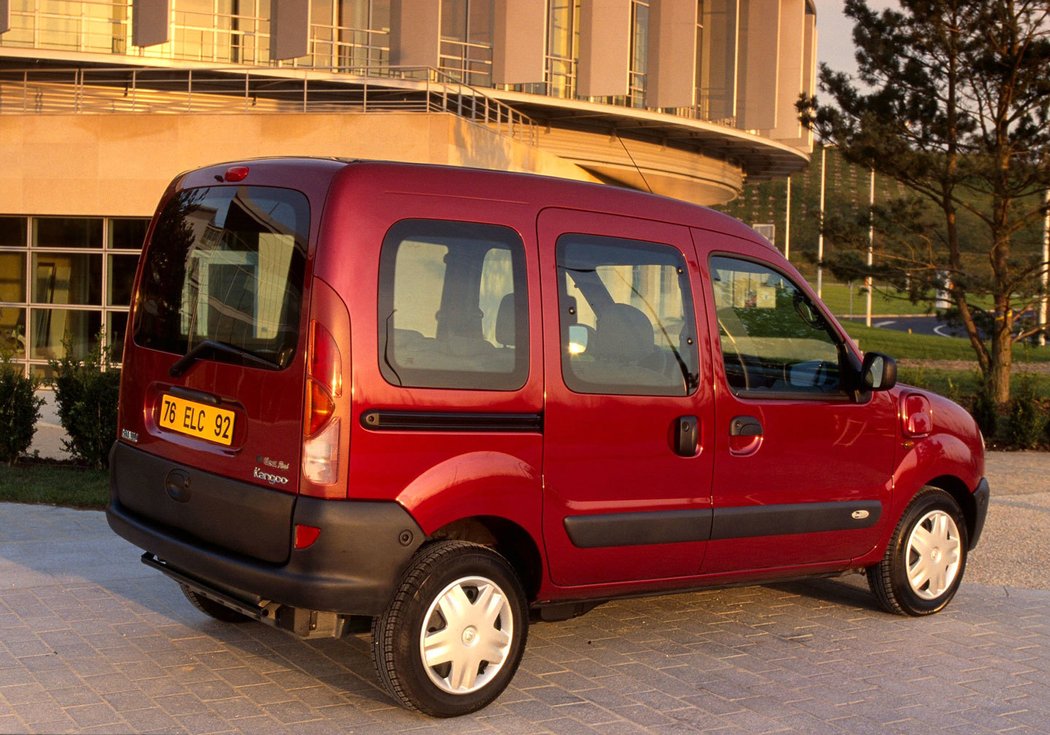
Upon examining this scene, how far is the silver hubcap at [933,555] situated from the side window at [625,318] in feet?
6.46

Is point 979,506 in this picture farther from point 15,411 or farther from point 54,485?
point 15,411

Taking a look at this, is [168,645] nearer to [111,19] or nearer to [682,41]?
[111,19]

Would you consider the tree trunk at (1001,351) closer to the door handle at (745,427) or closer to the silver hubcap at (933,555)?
the silver hubcap at (933,555)

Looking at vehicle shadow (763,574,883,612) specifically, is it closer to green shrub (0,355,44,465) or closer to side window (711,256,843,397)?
side window (711,256,843,397)

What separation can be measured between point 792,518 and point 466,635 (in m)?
1.89

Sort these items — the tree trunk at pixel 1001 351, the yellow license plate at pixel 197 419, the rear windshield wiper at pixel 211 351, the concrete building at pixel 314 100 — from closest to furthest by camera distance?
1. the rear windshield wiper at pixel 211 351
2. the yellow license plate at pixel 197 419
3. the tree trunk at pixel 1001 351
4. the concrete building at pixel 314 100

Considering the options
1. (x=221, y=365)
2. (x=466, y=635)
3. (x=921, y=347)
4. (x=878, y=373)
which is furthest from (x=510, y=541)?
(x=921, y=347)

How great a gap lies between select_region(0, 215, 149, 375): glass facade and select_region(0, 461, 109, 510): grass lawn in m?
11.3

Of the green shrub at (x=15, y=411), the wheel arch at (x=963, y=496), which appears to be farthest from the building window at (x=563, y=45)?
the wheel arch at (x=963, y=496)

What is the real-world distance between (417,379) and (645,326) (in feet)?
4.03

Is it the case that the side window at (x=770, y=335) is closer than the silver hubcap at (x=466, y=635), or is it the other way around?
the silver hubcap at (x=466, y=635)

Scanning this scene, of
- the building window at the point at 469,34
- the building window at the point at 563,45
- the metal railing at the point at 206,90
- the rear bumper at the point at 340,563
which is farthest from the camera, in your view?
the building window at the point at 563,45

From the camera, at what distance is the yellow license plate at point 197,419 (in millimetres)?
5105

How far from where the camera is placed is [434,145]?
1997cm
